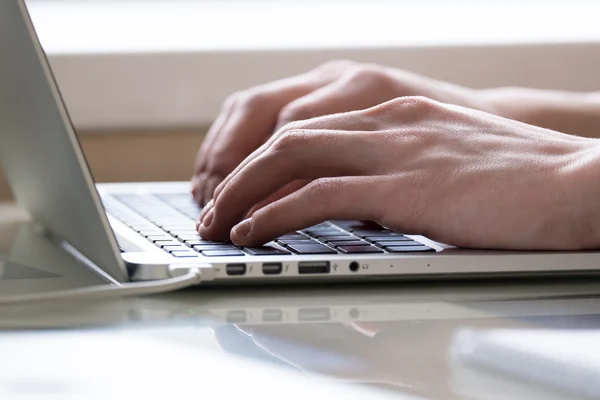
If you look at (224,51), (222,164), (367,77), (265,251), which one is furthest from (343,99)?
(224,51)

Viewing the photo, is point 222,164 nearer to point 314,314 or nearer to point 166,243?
point 166,243

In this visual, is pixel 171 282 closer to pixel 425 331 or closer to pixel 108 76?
pixel 425 331

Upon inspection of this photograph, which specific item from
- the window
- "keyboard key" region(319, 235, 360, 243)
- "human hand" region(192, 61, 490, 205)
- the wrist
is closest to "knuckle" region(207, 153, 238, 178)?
"human hand" region(192, 61, 490, 205)

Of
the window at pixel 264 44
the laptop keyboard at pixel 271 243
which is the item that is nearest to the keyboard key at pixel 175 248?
the laptop keyboard at pixel 271 243

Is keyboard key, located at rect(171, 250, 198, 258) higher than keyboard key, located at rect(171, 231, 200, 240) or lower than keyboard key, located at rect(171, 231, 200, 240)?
lower

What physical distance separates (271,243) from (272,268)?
0.26 ft

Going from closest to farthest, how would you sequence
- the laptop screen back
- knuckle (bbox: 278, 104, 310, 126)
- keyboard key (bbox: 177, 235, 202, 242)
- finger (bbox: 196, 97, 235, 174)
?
the laptop screen back
keyboard key (bbox: 177, 235, 202, 242)
knuckle (bbox: 278, 104, 310, 126)
finger (bbox: 196, 97, 235, 174)

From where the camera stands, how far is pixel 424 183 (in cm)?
59

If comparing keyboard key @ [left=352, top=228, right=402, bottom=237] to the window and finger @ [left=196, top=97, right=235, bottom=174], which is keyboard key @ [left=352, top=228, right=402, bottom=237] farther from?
the window

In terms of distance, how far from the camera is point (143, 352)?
1.37 ft

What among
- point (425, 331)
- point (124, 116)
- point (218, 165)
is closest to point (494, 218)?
point (425, 331)

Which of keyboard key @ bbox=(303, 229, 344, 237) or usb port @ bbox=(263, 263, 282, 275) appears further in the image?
keyboard key @ bbox=(303, 229, 344, 237)

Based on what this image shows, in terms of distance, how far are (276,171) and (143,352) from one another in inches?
8.5

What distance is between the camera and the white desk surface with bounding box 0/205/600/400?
0.39 metres
